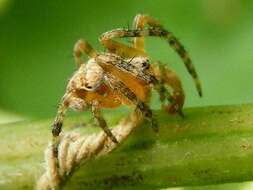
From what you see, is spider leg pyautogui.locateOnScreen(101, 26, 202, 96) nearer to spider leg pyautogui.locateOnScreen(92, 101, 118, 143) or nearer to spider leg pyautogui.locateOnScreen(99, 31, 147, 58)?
spider leg pyautogui.locateOnScreen(99, 31, 147, 58)

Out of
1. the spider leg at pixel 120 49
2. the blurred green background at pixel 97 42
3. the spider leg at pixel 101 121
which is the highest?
the spider leg at pixel 120 49

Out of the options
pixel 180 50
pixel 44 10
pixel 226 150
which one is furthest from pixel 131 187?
pixel 44 10

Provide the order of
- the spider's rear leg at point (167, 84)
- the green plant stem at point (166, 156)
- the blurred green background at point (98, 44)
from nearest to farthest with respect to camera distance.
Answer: the green plant stem at point (166, 156), the spider's rear leg at point (167, 84), the blurred green background at point (98, 44)

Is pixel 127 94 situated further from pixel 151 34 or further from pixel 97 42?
pixel 97 42

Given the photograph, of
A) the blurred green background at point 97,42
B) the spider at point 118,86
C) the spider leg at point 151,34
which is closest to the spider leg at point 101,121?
the spider at point 118,86

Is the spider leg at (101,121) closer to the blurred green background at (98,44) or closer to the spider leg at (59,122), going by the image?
the spider leg at (59,122)

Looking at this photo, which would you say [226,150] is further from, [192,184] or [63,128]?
[63,128]
